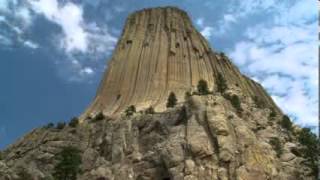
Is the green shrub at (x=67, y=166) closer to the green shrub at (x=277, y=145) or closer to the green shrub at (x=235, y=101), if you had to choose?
the green shrub at (x=235, y=101)

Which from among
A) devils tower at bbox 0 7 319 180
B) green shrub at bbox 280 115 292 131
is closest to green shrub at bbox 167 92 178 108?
devils tower at bbox 0 7 319 180

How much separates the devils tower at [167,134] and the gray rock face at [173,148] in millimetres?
123

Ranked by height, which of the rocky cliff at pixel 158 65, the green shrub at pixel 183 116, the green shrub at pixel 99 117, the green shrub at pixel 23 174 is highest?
the rocky cliff at pixel 158 65

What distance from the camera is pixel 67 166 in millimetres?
78688

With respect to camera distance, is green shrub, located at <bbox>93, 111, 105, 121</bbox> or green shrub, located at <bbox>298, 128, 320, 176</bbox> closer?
green shrub, located at <bbox>298, 128, 320, 176</bbox>

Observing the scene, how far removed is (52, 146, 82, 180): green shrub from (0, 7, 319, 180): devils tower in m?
0.48

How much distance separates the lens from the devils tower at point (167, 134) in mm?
75250

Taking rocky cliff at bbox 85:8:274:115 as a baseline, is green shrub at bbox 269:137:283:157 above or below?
below

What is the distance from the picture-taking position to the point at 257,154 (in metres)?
75.9

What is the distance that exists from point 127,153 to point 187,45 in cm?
4541

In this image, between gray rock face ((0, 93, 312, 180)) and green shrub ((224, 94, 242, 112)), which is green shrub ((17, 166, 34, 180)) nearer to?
gray rock face ((0, 93, 312, 180))

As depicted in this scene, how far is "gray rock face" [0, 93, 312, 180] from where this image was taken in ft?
243

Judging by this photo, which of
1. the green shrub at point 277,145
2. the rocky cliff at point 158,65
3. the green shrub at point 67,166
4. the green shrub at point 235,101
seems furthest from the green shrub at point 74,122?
the green shrub at point 277,145

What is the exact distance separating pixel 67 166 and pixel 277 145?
27.2 metres
